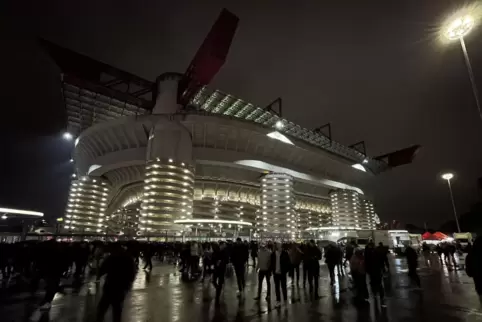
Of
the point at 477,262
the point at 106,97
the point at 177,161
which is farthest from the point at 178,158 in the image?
the point at 477,262

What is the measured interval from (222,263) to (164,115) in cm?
4178

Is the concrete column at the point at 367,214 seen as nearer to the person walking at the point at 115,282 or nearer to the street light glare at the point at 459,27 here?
the street light glare at the point at 459,27

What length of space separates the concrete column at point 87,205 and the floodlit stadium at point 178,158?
0.19 m

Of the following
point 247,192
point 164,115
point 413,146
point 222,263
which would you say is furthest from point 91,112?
point 413,146

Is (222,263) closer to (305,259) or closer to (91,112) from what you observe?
(305,259)

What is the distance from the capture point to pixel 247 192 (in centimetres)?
6456

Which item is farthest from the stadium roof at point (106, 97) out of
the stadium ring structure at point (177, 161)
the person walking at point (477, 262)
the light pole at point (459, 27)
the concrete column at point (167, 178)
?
the person walking at point (477, 262)

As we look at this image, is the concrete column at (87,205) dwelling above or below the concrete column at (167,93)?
below

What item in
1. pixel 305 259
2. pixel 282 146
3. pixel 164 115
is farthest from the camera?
pixel 282 146

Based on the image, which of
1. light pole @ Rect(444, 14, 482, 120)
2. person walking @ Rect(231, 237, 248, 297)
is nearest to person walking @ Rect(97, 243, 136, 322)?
person walking @ Rect(231, 237, 248, 297)

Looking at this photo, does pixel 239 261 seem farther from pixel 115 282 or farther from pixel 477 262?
pixel 477 262

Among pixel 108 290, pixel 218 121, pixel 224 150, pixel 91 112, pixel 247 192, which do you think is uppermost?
pixel 91 112

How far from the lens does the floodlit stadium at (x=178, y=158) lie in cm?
4425

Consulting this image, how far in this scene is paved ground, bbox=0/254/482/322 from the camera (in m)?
6.41
